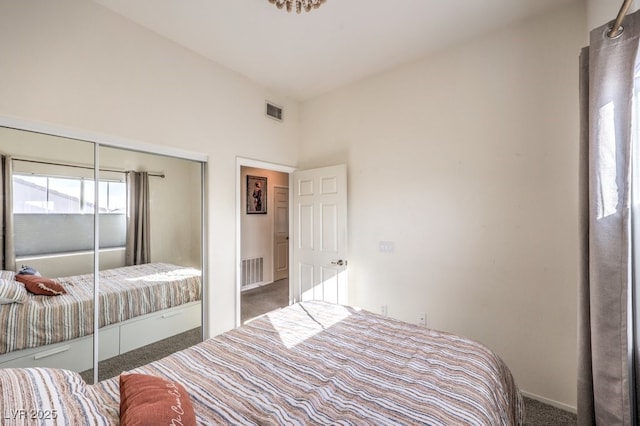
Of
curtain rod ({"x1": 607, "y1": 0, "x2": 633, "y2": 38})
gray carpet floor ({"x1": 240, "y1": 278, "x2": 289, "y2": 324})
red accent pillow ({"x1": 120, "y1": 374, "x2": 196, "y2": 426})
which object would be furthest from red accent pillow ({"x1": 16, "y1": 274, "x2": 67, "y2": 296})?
curtain rod ({"x1": 607, "y1": 0, "x2": 633, "y2": 38})

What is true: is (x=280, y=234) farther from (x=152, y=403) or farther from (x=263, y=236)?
(x=152, y=403)

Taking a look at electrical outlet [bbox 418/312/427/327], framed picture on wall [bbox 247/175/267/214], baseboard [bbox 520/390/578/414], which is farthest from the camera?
framed picture on wall [bbox 247/175/267/214]

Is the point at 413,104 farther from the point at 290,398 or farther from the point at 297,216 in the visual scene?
the point at 290,398

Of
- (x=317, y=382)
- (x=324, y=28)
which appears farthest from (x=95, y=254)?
(x=324, y=28)

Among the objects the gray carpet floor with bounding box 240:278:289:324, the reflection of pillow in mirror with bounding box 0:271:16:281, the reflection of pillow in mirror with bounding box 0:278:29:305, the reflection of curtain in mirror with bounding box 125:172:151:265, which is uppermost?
the reflection of curtain in mirror with bounding box 125:172:151:265

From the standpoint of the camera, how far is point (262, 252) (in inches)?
215

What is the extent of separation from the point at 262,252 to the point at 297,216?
7.17 ft

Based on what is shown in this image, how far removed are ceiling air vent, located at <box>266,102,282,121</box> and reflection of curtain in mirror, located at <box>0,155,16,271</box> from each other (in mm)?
2280

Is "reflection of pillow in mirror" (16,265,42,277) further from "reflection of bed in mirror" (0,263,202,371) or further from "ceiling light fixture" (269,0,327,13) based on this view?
"ceiling light fixture" (269,0,327,13)

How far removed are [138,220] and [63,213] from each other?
470 mm

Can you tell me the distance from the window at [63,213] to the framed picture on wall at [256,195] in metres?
3.01

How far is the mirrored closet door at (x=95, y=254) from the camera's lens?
67.7 inches

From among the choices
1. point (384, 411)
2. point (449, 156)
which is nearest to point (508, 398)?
point (384, 411)

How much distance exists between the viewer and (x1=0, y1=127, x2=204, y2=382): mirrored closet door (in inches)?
67.7
